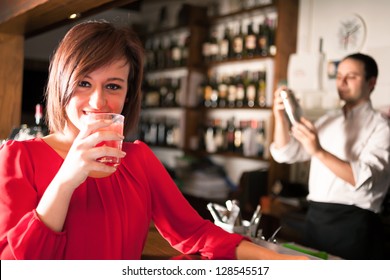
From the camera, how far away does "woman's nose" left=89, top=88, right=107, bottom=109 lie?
3.32 ft

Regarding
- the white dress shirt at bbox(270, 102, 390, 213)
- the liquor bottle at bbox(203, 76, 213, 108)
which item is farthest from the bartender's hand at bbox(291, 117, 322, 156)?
the liquor bottle at bbox(203, 76, 213, 108)

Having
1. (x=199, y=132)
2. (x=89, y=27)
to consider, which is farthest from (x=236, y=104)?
(x=89, y=27)

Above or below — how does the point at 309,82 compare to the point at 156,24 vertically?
below

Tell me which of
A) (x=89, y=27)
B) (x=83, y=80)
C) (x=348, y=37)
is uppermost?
(x=348, y=37)

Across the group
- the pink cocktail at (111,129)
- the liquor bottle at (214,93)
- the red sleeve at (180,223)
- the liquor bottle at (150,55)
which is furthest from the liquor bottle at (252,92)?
the pink cocktail at (111,129)

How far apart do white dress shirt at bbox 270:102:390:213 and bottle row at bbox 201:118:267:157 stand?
1.32 metres

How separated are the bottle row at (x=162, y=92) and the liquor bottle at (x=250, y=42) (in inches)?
40.3

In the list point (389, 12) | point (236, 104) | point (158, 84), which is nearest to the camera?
point (389, 12)

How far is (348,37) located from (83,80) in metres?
2.73

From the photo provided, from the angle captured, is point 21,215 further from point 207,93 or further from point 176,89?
point 176,89

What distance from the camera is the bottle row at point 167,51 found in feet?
15.6

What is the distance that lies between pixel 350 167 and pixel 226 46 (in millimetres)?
2259
